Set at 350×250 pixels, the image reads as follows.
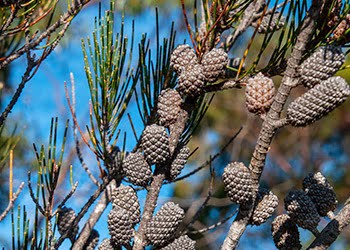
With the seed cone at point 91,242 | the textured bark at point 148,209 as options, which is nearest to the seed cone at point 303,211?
the textured bark at point 148,209

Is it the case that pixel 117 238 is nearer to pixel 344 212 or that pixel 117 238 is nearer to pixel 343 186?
pixel 344 212

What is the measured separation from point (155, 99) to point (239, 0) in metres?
0.17

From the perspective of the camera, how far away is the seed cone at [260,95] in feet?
1.53

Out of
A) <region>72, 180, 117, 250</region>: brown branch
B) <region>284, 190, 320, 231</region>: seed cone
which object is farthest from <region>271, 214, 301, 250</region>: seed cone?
<region>72, 180, 117, 250</region>: brown branch

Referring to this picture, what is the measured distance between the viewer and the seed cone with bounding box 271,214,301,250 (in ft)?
1.67

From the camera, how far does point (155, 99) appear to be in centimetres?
67

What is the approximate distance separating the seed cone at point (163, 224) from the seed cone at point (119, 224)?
2 centimetres

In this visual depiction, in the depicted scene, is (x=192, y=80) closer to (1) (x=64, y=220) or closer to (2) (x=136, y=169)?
(2) (x=136, y=169)

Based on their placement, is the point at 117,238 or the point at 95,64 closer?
the point at 117,238

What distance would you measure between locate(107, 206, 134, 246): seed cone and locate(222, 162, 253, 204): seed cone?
4.2 inches

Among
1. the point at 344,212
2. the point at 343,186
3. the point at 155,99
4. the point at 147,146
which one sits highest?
the point at 343,186

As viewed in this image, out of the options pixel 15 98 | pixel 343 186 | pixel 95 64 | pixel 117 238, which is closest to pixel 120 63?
pixel 95 64

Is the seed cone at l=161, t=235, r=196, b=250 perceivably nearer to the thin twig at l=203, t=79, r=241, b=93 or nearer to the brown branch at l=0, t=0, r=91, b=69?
the thin twig at l=203, t=79, r=241, b=93

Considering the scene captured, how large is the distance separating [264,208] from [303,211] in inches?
1.4
